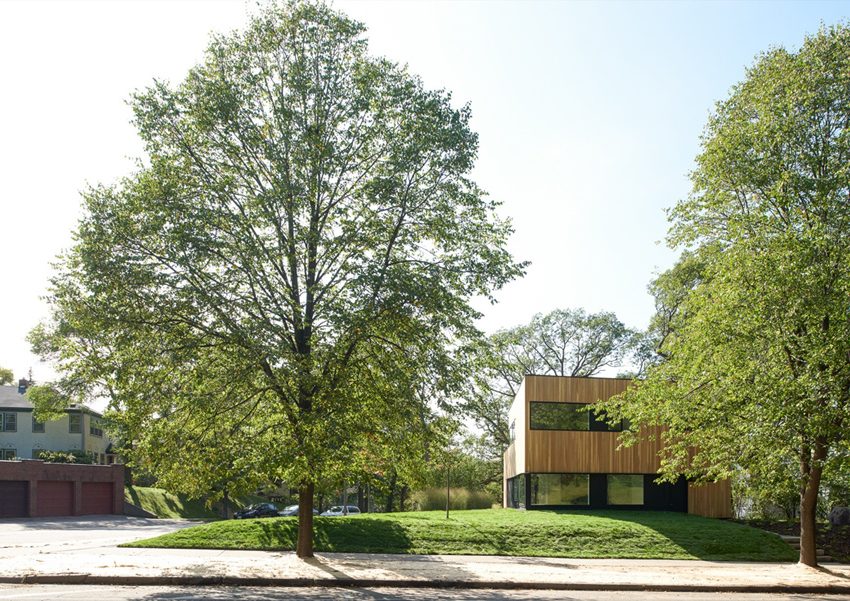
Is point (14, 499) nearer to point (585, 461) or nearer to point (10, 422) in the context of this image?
point (10, 422)

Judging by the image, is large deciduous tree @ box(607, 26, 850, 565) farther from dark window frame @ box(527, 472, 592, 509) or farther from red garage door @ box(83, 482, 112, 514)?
red garage door @ box(83, 482, 112, 514)

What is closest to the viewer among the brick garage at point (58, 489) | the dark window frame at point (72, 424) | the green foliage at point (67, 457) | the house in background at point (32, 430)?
Answer: the brick garage at point (58, 489)

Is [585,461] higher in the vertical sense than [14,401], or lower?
lower

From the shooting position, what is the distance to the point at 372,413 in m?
19.4

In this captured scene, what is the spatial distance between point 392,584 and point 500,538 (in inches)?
320

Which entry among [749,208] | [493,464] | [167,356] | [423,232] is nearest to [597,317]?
[493,464]

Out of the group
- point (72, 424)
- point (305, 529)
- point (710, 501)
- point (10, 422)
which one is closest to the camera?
point (305, 529)

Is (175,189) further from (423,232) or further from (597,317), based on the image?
(597,317)

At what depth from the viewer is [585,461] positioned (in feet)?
117

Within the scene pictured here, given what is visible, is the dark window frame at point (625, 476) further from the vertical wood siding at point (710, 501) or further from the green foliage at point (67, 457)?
the green foliage at point (67, 457)

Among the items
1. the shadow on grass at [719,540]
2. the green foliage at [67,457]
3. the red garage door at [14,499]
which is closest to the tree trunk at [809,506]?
the shadow on grass at [719,540]

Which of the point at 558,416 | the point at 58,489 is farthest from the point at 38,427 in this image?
the point at 558,416

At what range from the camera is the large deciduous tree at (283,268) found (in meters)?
18.1

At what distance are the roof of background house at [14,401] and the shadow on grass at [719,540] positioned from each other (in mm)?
49484
